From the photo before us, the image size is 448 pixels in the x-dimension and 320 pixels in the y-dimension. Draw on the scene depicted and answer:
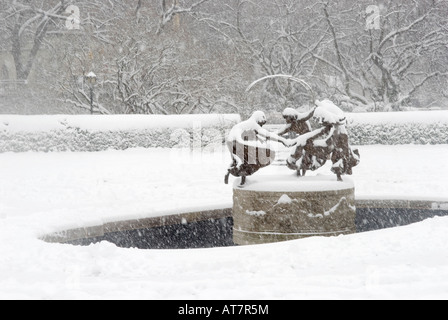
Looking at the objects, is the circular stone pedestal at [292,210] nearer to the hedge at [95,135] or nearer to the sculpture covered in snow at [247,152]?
the sculpture covered in snow at [247,152]

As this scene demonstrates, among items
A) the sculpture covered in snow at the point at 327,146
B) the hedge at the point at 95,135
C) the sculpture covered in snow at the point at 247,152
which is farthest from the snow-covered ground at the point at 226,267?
the hedge at the point at 95,135

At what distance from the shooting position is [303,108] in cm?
2844

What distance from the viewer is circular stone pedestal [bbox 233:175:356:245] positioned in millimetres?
7812

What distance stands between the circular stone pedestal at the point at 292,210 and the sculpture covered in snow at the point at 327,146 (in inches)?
12.6

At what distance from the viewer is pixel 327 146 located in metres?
8.25

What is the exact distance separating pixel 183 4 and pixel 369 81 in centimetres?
970

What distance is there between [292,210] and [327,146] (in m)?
0.99

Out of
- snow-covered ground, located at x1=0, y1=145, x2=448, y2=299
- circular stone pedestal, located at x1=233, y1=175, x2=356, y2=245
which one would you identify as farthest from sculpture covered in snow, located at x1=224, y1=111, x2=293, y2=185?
snow-covered ground, located at x1=0, y1=145, x2=448, y2=299

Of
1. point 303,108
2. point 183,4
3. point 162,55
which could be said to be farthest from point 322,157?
point 183,4

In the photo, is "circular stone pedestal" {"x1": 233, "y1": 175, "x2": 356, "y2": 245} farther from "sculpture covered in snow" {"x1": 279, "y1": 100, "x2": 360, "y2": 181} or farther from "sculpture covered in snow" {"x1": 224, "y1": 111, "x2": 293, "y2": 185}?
"sculpture covered in snow" {"x1": 279, "y1": 100, "x2": 360, "y2": 181}

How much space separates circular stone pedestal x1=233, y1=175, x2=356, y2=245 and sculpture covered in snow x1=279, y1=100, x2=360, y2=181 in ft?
1.05

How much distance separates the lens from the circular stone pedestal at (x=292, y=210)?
7812mm
